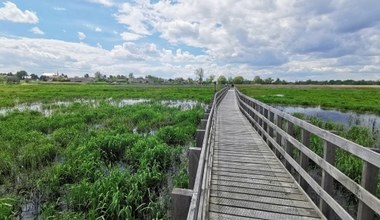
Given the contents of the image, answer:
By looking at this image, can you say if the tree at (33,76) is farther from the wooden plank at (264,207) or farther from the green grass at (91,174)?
the wooden plank at (264,207)

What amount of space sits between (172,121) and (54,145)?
24.4 ft

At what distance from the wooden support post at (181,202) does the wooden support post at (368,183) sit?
178 centimetres

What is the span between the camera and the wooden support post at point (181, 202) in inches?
114

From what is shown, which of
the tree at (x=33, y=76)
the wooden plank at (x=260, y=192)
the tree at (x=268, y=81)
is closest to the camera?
the wooden plank at (x=260, y=192)

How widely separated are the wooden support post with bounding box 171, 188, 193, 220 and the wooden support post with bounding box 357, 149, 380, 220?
70.1 inches

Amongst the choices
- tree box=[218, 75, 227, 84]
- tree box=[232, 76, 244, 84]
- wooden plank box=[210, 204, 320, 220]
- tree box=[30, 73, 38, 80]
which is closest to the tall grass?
wooden plank box=[210, 204, 320, 220]

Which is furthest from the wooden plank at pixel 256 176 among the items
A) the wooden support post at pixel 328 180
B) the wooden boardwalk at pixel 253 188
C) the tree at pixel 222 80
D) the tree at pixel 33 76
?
the tree at pixel 33 76

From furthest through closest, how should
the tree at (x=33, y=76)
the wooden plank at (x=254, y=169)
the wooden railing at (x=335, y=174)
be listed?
the tree at (x=33, y=76) → the wooden plank at (x=254, y=169) → the wooden railing at (x=335, y=174)

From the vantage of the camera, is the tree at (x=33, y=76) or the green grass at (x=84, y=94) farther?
the tree at (x=33, y=76)

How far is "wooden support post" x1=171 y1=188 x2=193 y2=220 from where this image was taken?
114 inches

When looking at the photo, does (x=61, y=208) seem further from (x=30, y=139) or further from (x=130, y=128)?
(x=130, y=128)

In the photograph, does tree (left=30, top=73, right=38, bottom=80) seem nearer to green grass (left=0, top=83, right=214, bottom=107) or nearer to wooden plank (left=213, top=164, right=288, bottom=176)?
green grass (left=0, top=83, right=214, bottom=107)

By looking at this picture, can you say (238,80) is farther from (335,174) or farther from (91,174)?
(335,174)

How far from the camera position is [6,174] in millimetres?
7805
